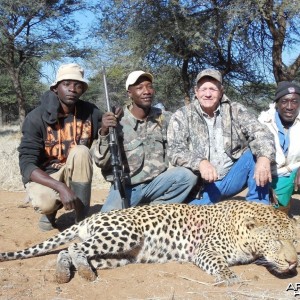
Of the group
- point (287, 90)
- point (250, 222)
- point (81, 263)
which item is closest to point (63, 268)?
→ point (81, 263)

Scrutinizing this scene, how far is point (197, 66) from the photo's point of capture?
15.9 metres

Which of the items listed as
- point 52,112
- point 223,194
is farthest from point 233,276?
point 52,112

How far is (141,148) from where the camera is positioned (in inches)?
227

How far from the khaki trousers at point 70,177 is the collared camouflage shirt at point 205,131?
0.90m

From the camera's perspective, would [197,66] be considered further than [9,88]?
No

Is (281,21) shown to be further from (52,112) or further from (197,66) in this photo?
(52,112)

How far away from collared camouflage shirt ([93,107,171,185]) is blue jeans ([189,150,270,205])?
59cm

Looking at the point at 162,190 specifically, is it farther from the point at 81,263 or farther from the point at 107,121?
the point at 81,263

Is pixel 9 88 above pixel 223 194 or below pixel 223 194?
above

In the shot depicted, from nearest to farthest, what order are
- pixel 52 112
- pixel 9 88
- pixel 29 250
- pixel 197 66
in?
pixel 29 250
pixel 52 112
pixel 197 66
pixel 9 88

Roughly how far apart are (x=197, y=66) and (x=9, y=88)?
17.6 metres

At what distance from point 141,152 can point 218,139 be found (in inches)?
33.8

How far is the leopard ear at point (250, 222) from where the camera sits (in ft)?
14.3

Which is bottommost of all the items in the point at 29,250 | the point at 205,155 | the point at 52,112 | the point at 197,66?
the point at 29,250
